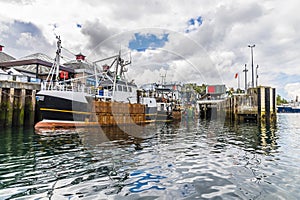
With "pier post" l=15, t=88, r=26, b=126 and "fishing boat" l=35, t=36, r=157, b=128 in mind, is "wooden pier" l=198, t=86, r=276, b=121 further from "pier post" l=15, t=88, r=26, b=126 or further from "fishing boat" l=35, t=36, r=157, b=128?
"pier post" l=15, t=88, r=26, b=126

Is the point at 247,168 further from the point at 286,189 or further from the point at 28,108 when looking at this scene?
the point at 28,108

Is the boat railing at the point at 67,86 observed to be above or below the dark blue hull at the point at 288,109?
above

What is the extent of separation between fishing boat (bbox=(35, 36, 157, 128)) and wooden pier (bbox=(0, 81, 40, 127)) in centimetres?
235

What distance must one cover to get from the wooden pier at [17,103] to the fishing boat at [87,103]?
235 cm

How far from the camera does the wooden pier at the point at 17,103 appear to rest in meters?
21.8

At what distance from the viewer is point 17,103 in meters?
23.1

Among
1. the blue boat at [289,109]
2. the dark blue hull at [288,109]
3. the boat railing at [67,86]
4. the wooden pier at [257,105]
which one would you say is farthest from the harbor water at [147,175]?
the blue boat at [289,109]

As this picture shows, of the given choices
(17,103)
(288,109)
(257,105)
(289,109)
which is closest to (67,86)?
(17,103)

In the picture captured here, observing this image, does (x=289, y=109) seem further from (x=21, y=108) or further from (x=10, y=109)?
(x=10, y=109)

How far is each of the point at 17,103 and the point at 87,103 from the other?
7714 mm

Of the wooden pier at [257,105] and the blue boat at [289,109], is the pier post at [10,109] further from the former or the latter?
the blue boat at [289,109]

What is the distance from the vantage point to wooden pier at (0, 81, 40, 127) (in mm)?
21797

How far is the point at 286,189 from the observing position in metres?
6.04

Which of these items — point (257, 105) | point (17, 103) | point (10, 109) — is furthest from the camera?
point (257, 105)
